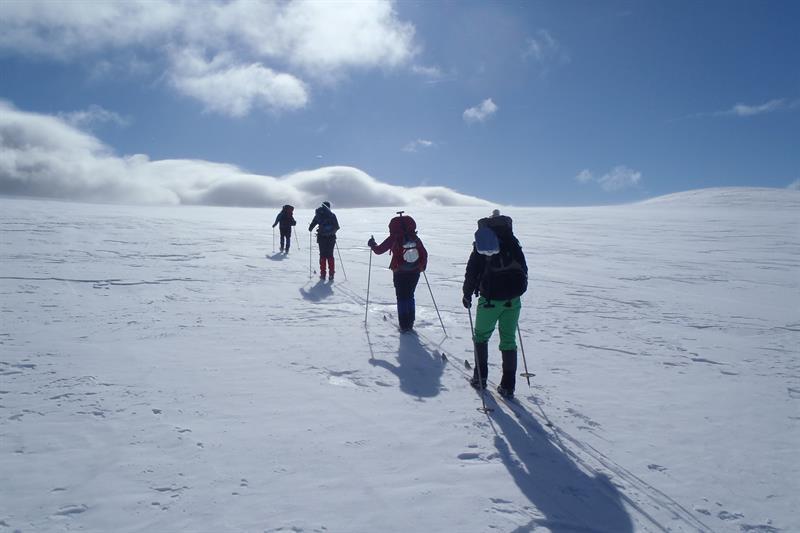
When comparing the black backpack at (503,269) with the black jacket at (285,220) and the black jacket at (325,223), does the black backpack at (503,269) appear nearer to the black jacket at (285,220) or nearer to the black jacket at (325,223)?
the black jacket at (325,223)

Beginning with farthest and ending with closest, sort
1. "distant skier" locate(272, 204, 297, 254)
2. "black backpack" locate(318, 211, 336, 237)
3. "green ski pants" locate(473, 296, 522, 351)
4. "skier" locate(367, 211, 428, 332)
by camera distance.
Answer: "distant skier" locate(272, 204, 297, 254) < "black backpack" locate(318, 211, 336, 237) < "skier" locate(367, 211, 428, 332) < "green ski pants" locate(473, 296, 522, 351)

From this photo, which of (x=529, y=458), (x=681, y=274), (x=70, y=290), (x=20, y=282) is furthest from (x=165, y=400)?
(x=681, y=274)

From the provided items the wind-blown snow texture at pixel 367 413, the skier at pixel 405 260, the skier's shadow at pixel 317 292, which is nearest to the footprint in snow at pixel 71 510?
the wind-blown snow texture at pixel 367 413

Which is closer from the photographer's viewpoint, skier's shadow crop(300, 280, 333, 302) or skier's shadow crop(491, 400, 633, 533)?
skier's shadow crop(491, 400, 633, 533)

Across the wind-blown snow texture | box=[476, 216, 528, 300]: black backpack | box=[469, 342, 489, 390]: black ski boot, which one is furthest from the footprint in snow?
box=[476, 216, 528, 300]: black backpack

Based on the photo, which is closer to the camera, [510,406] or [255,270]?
[510,406]

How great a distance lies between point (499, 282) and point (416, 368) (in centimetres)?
177

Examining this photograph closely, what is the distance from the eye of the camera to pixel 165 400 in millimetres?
4539

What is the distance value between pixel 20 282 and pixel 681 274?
17.0 meters

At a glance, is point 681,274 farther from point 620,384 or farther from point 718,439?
point 718,439

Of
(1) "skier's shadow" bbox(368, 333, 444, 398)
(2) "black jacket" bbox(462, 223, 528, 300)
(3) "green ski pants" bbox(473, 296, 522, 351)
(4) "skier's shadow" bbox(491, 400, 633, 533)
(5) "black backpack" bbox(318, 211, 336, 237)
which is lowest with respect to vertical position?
(4) "skier's shadow" bbox(491, 400, 633, 533)

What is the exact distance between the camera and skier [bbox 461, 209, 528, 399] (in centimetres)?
493

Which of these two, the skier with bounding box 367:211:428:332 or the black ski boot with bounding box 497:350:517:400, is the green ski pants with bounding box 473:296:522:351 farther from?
the skier with bounding box 367:211:428:332

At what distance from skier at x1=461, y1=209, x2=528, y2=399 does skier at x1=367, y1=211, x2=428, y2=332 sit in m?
2.23
